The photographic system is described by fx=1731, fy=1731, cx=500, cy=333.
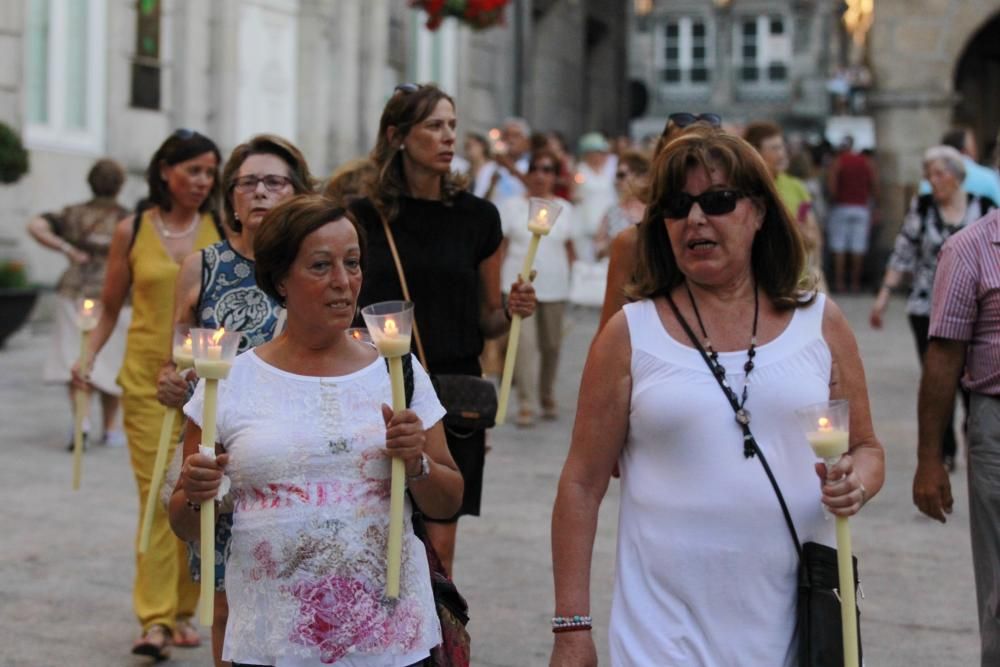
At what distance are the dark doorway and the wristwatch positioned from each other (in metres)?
25.9

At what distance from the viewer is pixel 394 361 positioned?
368 cm

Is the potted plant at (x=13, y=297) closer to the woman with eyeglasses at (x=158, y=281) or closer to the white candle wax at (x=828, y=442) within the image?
the woman with eyeglasses at (x=158, y=281)

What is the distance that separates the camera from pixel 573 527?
3.67 meters

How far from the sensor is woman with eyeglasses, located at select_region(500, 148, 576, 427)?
12.8m

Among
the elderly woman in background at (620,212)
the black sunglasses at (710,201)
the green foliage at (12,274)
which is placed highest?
the elderly woman in background at (620,212)

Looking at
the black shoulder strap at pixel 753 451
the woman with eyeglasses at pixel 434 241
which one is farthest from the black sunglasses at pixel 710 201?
the woman with eyeglasses at pixel 434 241

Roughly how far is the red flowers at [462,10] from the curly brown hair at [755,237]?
45.8 feet

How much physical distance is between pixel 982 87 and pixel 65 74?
17.7 meters

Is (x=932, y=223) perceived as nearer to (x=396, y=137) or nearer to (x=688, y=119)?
(x=688, y=119)

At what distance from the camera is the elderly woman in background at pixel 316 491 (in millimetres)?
3754

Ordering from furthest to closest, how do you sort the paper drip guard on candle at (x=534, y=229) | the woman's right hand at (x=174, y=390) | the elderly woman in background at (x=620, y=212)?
the elderly woman in background at (x=620, y=212) → the paper drip guard on candle at (x=534, y=229) → the woman's right hand at (x=174, y=390)

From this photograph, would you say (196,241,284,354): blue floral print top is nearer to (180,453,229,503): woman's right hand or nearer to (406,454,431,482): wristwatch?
(406,454,431,482): wristwatch

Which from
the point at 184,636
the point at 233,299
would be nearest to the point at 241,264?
the point at 233,299

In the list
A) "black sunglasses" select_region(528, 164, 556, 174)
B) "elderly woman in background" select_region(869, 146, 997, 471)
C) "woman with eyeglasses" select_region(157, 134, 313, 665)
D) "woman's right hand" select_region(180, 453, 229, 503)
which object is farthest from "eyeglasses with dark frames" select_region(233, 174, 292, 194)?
"black sunglasses" select_region(528, 164, 556, 174)
